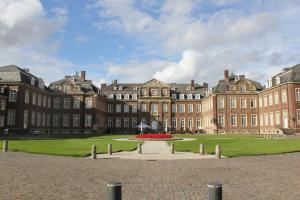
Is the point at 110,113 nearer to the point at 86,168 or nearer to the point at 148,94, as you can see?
the point at 148,94

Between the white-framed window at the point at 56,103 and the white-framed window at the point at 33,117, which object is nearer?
the white-framed window at the point at 33,117

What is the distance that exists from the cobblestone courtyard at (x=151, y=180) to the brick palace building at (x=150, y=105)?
36.4 metres

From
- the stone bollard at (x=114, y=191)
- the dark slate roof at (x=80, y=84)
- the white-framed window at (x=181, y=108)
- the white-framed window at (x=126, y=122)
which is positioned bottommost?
the stone bollard at (x=114, y=191)

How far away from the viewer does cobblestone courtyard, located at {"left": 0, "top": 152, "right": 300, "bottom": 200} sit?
9.04 meters

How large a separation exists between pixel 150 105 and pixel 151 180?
64496 millimetres

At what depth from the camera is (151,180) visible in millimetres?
11398

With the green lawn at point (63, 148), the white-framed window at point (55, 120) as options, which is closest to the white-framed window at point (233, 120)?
the white-framed window at point (55, 120)

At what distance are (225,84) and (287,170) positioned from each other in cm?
5142

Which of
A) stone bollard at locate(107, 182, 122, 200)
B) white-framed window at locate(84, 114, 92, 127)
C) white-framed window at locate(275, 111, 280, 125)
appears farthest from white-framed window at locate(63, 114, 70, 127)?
stone bollard at locate(107, 182, 122, 200)

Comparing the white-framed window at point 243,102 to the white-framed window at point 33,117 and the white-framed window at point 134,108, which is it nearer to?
the white-framed window at point 134,108

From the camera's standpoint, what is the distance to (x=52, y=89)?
6650 centimetres

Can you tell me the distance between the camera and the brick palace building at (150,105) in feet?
168

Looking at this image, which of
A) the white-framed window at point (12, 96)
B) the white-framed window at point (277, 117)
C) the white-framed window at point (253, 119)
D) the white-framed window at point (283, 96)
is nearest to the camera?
the white-framed window at point (283, 96)

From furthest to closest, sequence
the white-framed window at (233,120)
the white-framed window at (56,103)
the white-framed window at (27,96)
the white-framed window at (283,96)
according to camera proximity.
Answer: the white-framed window at (56,103)
the white-framed window at (233,120)
the white-framed window at (27,96)
the white-framed window at (283,96)
